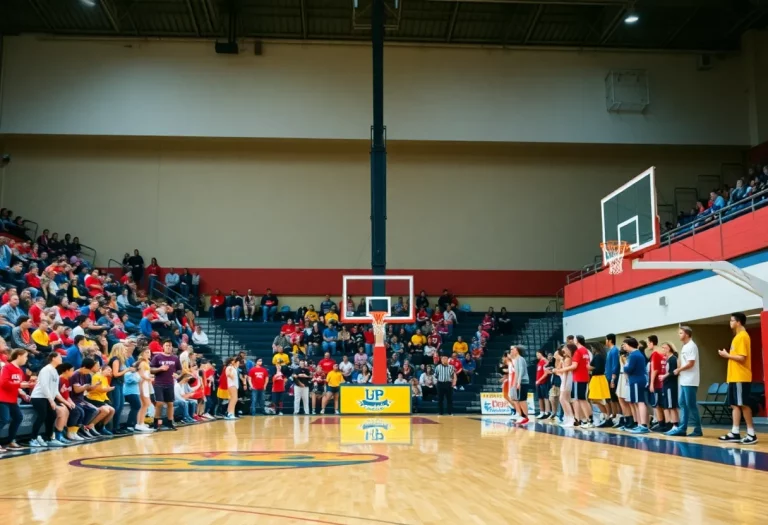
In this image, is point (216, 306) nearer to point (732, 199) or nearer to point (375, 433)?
point (375, 433)

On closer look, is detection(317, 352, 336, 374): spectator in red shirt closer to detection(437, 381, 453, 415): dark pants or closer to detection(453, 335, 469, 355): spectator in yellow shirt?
detection(437, 381, 453, 415): dark pants

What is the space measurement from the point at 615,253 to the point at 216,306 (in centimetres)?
1571

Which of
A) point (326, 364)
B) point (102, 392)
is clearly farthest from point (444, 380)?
point (102, 392)

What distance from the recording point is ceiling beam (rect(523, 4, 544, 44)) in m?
24.8

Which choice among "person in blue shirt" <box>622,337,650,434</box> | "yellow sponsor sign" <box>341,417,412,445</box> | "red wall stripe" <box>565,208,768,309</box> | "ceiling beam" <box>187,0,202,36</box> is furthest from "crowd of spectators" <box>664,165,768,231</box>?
"ceiling beam" <box>187,0,202,36</box>

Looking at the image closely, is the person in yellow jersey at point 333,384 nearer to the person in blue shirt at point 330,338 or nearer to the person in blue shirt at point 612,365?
the person in blue shirt at point 330,338

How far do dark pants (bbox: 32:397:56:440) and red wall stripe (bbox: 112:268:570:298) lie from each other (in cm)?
1659

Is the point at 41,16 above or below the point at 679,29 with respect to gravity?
above

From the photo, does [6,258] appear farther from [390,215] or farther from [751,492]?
[751,492]

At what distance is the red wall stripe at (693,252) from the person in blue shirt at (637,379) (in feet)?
12.3

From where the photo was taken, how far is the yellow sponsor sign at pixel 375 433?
11226 mm

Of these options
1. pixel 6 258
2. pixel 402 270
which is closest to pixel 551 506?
pixel 6 258

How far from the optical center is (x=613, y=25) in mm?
25219

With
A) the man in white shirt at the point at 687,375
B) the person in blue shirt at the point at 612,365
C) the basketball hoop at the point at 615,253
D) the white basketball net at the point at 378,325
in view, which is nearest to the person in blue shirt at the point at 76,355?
the person in blue shirt at the point at 612,365
